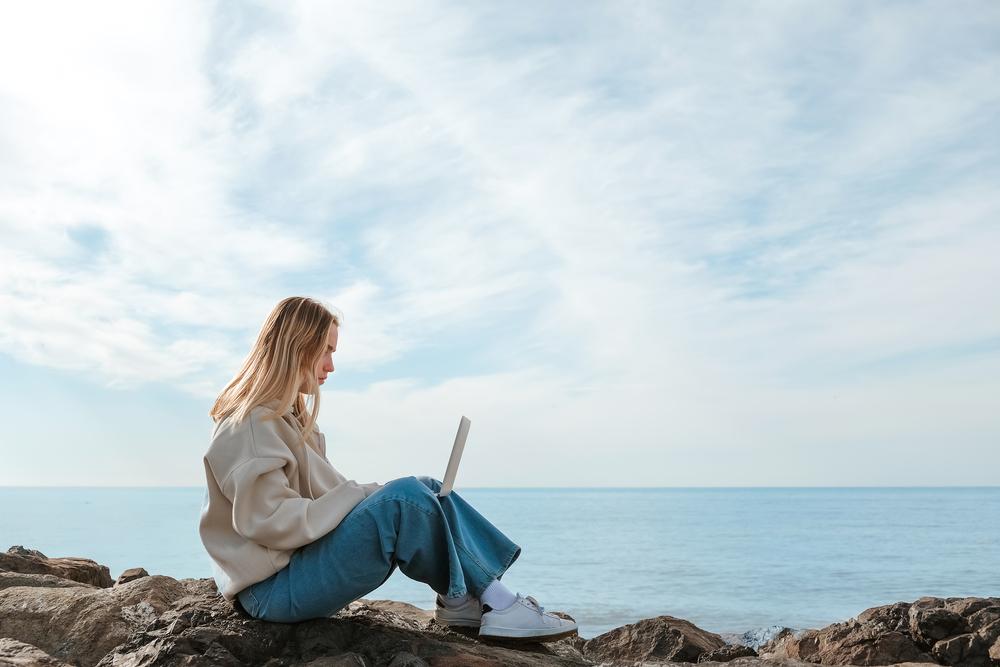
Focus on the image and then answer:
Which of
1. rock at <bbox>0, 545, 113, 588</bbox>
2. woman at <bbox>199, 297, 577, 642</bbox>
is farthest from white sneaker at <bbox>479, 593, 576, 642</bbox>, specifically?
rock at <bbox>0, 545, 113, 588</bbox>

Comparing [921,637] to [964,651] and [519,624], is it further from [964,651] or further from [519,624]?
[519,624]

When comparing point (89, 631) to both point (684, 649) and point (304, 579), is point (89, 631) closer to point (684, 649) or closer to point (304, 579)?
point (304, 579)

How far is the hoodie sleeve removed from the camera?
335cm

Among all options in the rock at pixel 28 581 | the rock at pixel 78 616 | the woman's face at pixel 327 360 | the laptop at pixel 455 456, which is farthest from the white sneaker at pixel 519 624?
the rock at pixel 28 581

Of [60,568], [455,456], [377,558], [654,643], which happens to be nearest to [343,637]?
[377,558]

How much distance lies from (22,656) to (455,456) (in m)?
1.80

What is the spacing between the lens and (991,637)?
15.4ft

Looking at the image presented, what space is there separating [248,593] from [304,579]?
298mm

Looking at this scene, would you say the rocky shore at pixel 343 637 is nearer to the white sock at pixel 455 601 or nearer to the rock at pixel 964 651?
the rock at pixel 964 651

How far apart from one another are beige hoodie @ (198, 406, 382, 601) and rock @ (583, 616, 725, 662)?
259 centimetres

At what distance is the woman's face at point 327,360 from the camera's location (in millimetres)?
3724

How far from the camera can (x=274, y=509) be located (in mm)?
3379

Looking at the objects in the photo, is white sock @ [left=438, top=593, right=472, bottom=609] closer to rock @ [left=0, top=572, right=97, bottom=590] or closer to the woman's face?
the woman's face

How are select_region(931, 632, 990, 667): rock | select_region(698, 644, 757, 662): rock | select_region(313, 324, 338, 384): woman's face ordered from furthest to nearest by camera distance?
select_region(698, 644, 757, 662): rock < select_region(931, 632, 990, 667): rock < select_region(313, 324, 338, 384): woman's face
